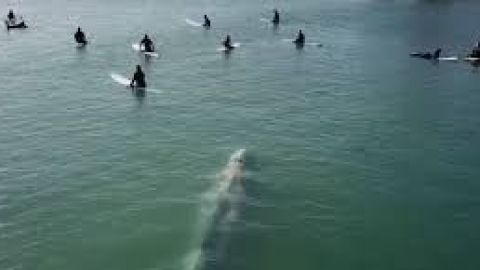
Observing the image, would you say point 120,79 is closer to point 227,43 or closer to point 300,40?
point 227,43

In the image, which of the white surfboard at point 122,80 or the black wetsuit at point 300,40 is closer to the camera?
the white surfboard at point 122,80

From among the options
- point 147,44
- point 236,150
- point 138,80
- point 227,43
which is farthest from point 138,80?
point 236,150

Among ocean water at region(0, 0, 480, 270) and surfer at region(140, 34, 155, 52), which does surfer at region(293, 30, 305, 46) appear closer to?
ocean water at region(0, 0, 480, 270)

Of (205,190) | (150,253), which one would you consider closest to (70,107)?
(205,190)

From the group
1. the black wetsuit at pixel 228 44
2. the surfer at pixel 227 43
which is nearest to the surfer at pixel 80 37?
the surfer at pixel 227 43

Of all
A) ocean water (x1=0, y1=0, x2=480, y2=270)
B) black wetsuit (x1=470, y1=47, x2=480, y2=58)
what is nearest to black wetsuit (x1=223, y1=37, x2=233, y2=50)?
ocean water (x1=0, y1=0, x2=480, y2=270)

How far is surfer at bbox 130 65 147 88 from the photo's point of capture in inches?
2336

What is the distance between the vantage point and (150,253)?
3328 centimetres

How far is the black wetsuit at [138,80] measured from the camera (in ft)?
195

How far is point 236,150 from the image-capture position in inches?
1817

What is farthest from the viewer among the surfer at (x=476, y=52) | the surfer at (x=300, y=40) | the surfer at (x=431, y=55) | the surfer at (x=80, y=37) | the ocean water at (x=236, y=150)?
the surfer at (x=300, y=40)

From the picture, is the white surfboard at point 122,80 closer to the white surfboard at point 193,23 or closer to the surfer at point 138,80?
the surfer at point 138,80

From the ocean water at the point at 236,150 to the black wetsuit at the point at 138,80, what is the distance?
121 centimetres

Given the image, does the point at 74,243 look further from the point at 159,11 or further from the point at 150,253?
the point at 159,11
